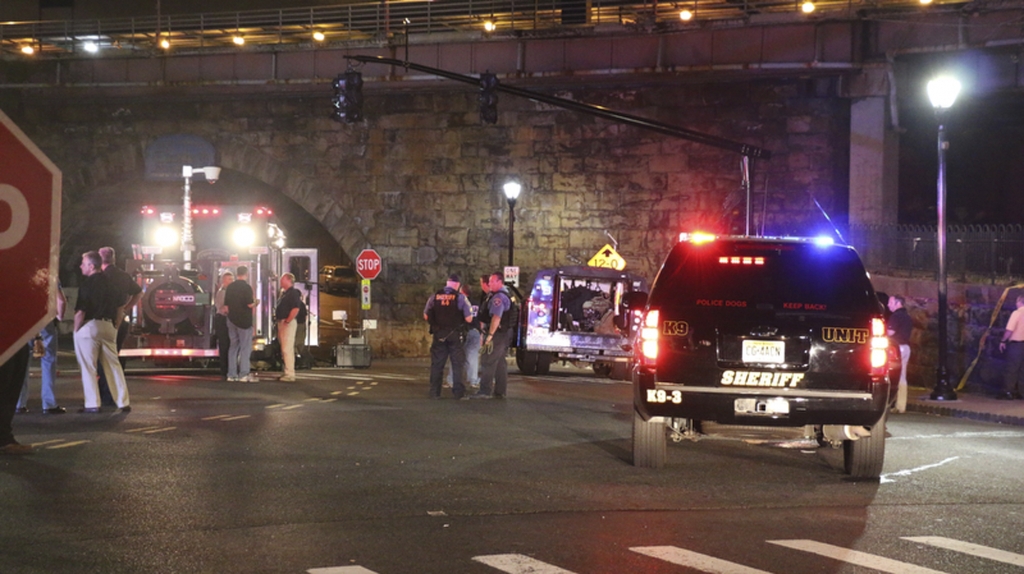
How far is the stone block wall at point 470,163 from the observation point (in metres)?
29.4

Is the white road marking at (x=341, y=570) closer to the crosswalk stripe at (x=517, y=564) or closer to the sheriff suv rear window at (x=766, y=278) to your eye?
the crosswalk stripe at (x=517, y=564)

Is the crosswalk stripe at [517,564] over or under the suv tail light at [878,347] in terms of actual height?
under

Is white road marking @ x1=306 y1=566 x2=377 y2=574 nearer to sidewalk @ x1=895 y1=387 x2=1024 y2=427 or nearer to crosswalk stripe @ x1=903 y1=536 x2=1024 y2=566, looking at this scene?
crosswalk stripe @ x1=903 y1=536 x2=1024 y2=566

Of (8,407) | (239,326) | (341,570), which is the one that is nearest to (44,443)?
(8,407)

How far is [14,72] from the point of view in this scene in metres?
33.3

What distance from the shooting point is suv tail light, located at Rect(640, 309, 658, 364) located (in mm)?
9992

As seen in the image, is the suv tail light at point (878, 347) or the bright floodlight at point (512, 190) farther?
the bright floodlight at point (512, 190)

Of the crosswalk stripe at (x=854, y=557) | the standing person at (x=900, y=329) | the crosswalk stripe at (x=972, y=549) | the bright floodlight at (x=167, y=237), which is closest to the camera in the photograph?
the crosswalk stripe at (x=854, y=557)

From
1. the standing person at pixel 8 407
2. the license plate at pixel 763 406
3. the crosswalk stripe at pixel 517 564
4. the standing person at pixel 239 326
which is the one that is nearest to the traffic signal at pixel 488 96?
the standing person at pixel 239 326

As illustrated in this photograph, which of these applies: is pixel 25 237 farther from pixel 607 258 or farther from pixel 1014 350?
pixel 607 258

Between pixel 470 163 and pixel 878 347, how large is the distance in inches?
902

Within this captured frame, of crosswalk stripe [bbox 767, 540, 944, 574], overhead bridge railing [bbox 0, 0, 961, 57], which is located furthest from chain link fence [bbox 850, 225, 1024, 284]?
→ crosswalk stripe [bbox 767, 540, 944, 574]

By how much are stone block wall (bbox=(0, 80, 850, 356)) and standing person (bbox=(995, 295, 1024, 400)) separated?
994 centimetres

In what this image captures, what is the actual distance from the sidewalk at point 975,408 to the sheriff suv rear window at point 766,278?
7350mm
